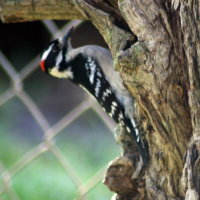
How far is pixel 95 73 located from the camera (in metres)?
2.83

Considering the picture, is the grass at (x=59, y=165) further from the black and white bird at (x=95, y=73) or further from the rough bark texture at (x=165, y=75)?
the rough bark texture at (x=165, y=75)

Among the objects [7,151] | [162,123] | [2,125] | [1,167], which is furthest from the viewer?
[2,125]

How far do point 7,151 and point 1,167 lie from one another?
1.33 ft

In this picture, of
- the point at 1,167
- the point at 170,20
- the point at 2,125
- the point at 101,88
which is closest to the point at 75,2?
the point at 170,20

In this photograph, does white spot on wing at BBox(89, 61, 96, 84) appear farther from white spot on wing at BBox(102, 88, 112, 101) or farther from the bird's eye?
the bird's eye

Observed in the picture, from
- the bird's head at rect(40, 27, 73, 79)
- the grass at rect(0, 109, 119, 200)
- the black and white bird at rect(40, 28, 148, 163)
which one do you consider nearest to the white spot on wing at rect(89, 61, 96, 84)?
the black and white bird at rect(40, 28, 148, 163)

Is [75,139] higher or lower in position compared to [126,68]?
lower

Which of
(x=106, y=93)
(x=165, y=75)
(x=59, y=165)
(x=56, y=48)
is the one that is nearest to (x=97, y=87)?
(x=106, y=93)

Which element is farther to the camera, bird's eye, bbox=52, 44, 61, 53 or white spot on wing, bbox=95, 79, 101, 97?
bird's eye, bbox=52, 44, 61, 53

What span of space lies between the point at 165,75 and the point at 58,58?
120cm

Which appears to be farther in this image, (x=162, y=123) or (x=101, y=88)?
(x=101, y=88)

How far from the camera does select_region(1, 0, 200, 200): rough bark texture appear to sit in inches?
74.0

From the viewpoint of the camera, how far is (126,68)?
1893 mm

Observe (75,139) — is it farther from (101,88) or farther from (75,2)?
(75,2)
